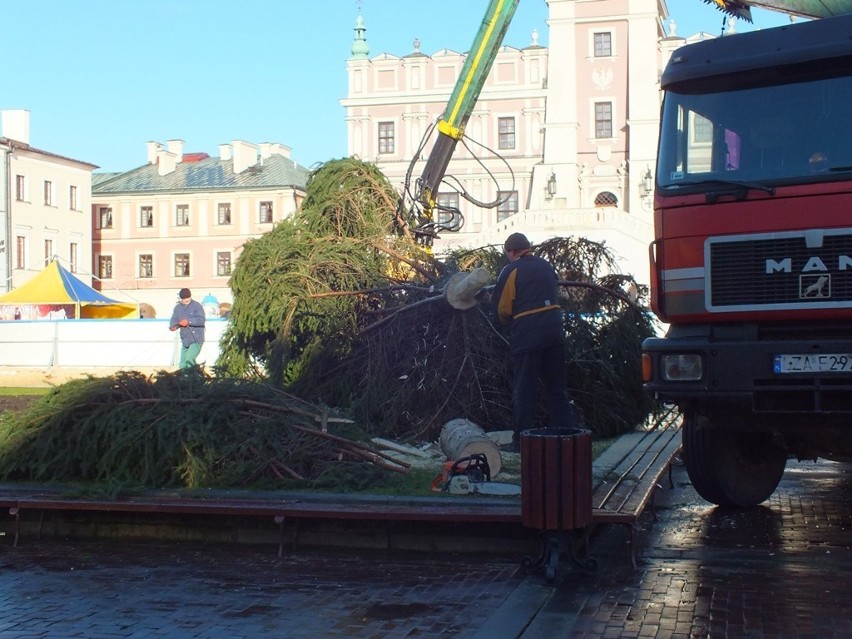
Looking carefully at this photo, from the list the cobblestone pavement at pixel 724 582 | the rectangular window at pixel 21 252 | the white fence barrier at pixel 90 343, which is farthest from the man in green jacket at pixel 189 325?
the rectangular window at pixel 21 252

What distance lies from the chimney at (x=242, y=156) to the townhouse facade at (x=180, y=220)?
7 cm

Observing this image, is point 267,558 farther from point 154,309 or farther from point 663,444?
point 154,309

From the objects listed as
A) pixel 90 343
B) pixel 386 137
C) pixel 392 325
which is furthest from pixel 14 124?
pixel 392 325

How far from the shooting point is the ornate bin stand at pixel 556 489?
6.57 m

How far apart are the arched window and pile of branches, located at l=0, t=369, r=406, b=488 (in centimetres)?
5772

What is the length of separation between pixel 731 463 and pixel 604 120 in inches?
2317

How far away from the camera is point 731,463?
8773 millimetres

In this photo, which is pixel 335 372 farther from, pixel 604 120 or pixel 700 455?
pixel 604 120

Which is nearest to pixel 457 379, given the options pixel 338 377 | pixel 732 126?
pixel 338 377

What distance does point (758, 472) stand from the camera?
905cm

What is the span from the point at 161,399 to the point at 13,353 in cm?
2108

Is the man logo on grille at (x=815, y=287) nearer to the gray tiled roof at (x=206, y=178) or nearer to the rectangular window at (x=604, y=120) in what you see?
the rectangular window at (x=604, y=120)

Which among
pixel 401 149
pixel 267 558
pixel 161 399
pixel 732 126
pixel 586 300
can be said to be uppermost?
pixel 401 149

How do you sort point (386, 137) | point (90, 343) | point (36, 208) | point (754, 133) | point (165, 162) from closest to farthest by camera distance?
point (754, 133) < point (90, 343) < point (36, 208) < point (386, 137) < point (165, 162)
